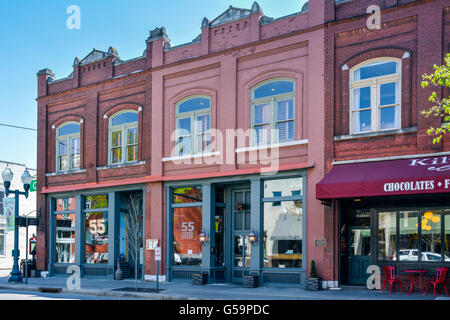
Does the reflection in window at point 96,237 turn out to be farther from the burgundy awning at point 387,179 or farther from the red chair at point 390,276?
the red chair at point 390,276

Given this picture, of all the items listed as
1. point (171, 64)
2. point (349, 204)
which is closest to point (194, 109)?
point (171, 64)

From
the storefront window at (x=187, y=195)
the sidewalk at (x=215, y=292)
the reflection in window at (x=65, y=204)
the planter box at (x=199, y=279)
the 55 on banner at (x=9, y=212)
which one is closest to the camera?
the sidewalk at (x=215, y=292)

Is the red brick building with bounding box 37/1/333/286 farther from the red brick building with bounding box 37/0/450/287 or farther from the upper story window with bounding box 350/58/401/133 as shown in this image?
the upper story window with bounding box 350/58/401/133

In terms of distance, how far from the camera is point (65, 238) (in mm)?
24031

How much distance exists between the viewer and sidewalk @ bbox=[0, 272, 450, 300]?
47.9ft

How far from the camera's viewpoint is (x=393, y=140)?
15.8 meters

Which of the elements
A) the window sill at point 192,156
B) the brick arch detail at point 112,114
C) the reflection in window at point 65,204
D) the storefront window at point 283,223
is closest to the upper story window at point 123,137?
the brick arch detail at point 112,114

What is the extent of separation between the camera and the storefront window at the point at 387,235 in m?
15.9

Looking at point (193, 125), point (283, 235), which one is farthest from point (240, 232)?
point (193, 125)

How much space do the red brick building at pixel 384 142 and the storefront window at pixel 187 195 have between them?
5573mm

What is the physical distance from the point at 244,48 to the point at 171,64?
3475 millimetres

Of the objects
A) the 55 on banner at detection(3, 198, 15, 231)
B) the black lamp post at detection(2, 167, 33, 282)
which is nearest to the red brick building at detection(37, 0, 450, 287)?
the black lamp post at detection(2, 167, 33, 282)

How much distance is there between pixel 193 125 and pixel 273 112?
3.60m

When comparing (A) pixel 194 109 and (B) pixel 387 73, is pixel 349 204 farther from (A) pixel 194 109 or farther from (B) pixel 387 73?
(A) pixel 194 109
